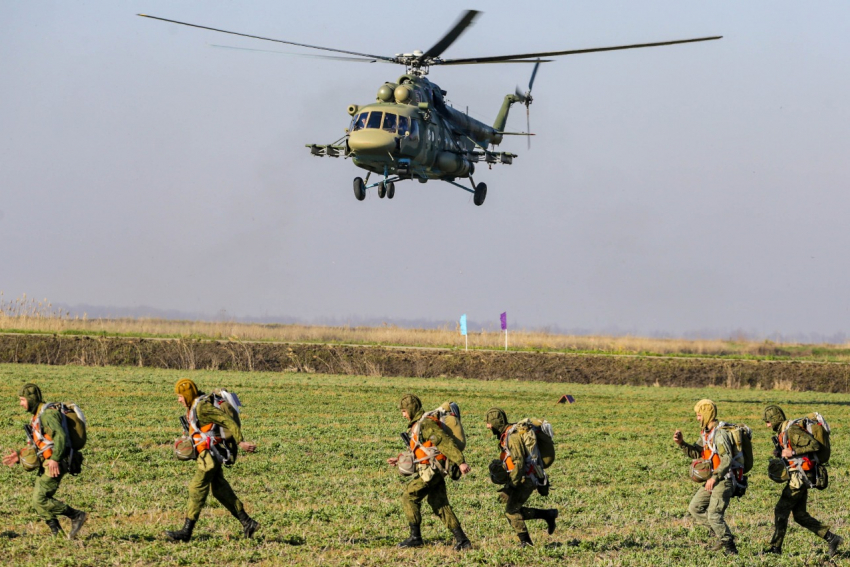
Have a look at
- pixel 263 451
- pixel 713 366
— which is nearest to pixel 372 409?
pixel 263 451

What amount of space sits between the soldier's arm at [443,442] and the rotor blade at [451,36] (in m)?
19.2

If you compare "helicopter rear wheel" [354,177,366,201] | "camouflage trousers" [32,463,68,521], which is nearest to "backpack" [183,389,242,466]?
"camouflage trousers" [32,463,68,521]

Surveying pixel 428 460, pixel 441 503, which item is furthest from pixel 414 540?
pixel 428 460

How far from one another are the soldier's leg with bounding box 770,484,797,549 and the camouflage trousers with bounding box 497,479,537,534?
9.65ft

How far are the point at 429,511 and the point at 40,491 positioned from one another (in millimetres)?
5864

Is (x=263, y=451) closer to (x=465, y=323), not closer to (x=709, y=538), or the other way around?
(x=709, y=538)

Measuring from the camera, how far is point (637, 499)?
17.0m

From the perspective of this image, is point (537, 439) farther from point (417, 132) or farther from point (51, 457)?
point (417, 132)

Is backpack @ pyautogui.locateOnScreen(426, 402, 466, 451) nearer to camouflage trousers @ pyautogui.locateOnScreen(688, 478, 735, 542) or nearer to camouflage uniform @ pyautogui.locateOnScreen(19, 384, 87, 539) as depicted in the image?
camouflage trousers @ pyautogui.locateOnScreen(688, 478, 735, 542)

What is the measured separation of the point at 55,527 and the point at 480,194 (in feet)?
88.9

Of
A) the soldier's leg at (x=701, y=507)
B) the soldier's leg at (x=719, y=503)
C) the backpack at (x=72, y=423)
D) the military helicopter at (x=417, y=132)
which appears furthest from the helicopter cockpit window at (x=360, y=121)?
the soldier's leg at (x=719, y=503)

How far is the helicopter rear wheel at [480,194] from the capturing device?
124ft

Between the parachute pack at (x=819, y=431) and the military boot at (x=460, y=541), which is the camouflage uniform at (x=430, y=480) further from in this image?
the parachute pack at (x=819, y=431)

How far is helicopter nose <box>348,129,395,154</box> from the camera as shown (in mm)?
30812
